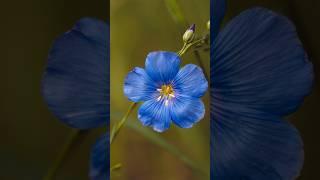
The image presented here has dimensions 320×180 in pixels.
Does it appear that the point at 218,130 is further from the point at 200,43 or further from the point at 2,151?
the point at 2,151

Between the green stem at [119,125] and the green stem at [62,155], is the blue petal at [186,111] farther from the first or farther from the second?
the green stem at [62,155]

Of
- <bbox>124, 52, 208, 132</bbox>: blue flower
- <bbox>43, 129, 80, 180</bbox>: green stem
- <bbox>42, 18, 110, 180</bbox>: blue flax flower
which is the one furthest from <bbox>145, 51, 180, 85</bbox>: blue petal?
<bbox>43, 129, 80, 180</bbox>: green stem

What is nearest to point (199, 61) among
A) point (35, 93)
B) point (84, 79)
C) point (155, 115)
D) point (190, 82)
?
point (190, 82)

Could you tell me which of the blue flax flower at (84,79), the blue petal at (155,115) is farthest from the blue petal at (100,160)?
the blue petal at (155,115)

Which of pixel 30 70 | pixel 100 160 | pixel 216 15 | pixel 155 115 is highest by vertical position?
pixel 216 15

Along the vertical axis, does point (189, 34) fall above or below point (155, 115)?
above

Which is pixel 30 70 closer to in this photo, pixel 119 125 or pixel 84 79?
pixel 84 79
